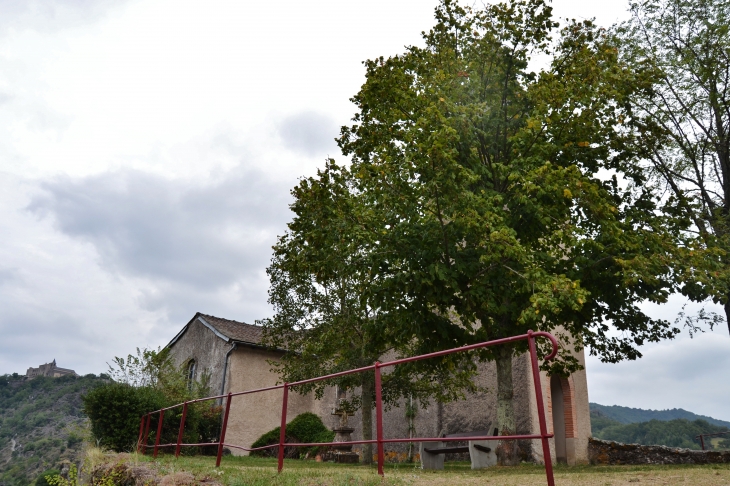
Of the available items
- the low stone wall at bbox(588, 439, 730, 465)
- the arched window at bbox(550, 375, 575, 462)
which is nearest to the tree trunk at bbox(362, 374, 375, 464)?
the arched window at bbox(550, 375, 575, 462)

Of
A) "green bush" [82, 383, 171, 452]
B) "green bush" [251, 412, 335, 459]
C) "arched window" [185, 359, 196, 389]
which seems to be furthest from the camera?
"arched window" [185, 359, 196, 389]

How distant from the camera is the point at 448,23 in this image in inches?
533

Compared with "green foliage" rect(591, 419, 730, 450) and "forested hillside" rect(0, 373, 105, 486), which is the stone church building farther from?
"forested hillside" rect(0, 373, 105, 486)

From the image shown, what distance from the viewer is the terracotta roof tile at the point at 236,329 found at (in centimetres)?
2303

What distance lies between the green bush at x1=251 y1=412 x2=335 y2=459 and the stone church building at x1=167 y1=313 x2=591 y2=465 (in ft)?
2.83

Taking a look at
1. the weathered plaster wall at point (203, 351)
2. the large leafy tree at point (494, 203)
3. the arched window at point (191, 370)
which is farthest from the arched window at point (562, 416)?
the arched window at point (191, 370)

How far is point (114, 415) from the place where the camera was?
15.6 m

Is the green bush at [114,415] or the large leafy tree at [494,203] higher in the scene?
the large leafy tree at [494,203]

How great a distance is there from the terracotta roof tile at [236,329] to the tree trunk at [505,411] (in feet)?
44.4

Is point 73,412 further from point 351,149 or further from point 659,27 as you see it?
point 659,27

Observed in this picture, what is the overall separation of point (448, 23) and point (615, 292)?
758 centimetres

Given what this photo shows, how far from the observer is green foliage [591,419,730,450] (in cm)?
2759

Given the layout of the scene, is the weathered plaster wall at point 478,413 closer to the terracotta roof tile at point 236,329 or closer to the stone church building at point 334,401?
the stone church building at point 334,401

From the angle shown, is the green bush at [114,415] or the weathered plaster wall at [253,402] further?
the weathered plaster wall at [253,402]
